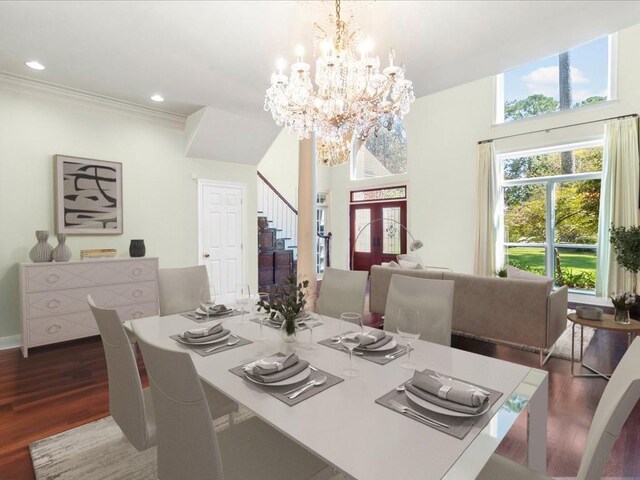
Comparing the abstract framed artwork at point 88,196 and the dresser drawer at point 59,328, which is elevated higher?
the abstract framed artwork at point 88,196

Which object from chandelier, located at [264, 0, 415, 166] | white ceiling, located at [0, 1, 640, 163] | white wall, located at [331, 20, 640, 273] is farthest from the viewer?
white wall, located at [331, 20, 640, 273]

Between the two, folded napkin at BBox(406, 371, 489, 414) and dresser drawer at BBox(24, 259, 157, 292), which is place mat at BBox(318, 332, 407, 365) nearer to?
folded napkin at BBox(406, 371, 489, 414)

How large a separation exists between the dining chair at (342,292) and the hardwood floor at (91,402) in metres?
1.24

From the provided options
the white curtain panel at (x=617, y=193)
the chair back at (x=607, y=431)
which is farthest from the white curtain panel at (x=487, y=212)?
the chair back at (x=607, y=431)

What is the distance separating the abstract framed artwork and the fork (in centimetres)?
430

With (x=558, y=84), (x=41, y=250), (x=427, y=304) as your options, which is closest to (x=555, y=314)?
(x=427, y=304)

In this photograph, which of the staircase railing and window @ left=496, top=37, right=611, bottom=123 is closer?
window @ left=496, top=37, right=611, bottom=123

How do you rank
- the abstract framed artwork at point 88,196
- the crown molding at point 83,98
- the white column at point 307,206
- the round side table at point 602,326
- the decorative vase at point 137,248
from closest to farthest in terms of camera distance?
the round side table at point 602,326 < the crown molding at point 83,98 < the abstract framed artwork at point 88,196 < the decorative vase at point 137,248 < the white column at point 307,206

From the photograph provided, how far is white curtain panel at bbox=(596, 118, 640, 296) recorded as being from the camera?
4.93 metres

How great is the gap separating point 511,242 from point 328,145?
3.92 m

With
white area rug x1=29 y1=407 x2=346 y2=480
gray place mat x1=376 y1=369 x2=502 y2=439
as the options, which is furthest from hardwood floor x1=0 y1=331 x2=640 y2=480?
gray place mat x1=376 y1=369 x2=502 y2=439

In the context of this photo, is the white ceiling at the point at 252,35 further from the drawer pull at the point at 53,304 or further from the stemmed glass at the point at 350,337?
the drawer pull at the point at 53,304

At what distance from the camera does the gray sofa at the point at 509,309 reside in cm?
309

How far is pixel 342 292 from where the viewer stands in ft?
8.46
